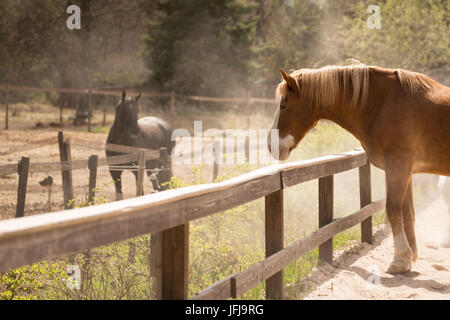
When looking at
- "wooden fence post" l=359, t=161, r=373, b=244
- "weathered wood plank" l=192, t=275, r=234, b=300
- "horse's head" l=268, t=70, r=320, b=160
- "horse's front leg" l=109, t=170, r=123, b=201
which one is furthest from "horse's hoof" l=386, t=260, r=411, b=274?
"horse's front leg" l=109, t=170, r=123, b=201

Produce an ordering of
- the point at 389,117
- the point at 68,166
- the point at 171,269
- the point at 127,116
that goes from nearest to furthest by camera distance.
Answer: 1. the point at 171,269
2. the point at 389,117
3. the point at 68,166
4. the point at 127,116

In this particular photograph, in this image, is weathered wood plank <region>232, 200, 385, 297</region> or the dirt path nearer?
weathered wood plank <region>232, 200, 385, 297</region>

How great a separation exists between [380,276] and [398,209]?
0.65 metres

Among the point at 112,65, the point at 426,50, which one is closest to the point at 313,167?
the point at 426,50

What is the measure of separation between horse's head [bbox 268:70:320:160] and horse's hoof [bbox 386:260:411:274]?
138 cm

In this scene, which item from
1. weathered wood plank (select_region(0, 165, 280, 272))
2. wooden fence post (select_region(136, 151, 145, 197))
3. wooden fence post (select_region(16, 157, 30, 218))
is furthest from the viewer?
wooden fence post (select_region(136, 151, 145, 197))

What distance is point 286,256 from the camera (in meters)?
3.18

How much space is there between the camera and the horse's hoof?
3.83m

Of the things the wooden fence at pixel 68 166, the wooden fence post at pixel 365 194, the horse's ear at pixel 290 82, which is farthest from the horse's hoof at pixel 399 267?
the wooden fence at pixel 68 166

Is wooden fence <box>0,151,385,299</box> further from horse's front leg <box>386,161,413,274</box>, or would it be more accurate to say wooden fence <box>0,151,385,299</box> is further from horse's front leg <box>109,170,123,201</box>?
horse's front leg <box>109,170,123,201</box>

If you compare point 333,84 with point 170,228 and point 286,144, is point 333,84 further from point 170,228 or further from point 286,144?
point 170,228

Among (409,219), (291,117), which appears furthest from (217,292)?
(409,219)

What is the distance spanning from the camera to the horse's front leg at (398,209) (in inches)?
142
